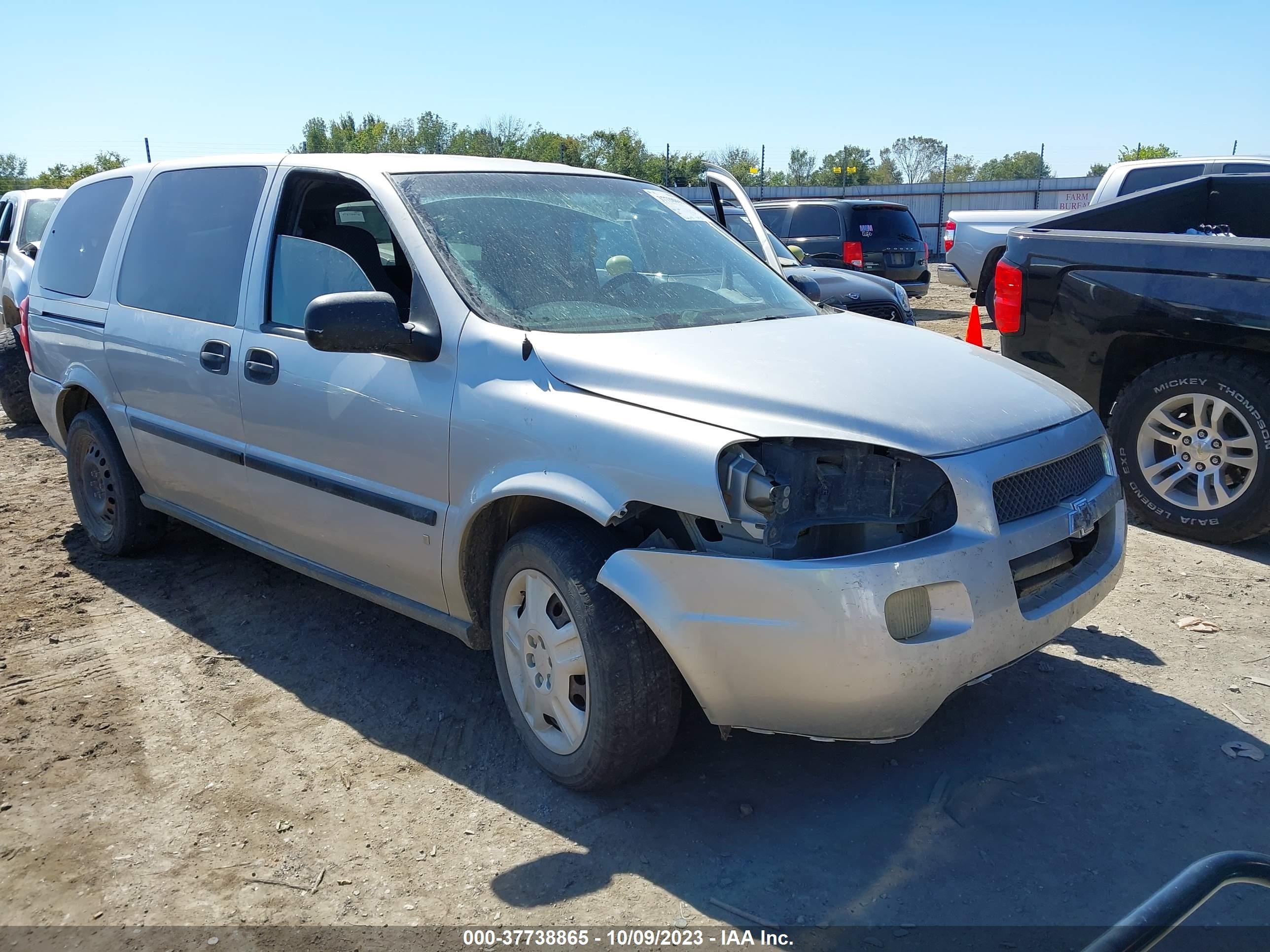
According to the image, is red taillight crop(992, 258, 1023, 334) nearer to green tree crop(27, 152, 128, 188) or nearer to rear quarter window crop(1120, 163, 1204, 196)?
rear quarter window crop(1120, 163, 1204, 196)

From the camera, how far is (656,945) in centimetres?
258

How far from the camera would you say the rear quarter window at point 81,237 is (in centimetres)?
521

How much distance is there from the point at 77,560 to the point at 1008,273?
5.37 metres

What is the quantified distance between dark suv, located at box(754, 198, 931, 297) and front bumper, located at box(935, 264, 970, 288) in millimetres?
669

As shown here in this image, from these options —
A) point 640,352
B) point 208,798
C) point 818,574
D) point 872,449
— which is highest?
point 640,352

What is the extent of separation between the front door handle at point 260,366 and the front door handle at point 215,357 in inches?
5.5

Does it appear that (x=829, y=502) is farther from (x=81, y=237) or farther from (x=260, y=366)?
(x=81, y=237)

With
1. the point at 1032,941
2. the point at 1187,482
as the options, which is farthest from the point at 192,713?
the point at 1187,482

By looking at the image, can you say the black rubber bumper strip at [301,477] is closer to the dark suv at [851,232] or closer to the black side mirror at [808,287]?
the black side mirror at [808,287]

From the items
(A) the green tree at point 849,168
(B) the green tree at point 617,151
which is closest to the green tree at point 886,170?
(A) the green tree at point 849,168

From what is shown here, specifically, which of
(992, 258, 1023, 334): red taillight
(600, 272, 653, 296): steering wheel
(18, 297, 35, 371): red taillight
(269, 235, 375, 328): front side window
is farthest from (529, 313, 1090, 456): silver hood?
(18, 297, 35, 371): red taillight

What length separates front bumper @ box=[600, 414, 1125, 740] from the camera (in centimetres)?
268

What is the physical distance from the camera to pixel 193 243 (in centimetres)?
458

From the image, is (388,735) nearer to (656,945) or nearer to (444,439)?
(444,439)
